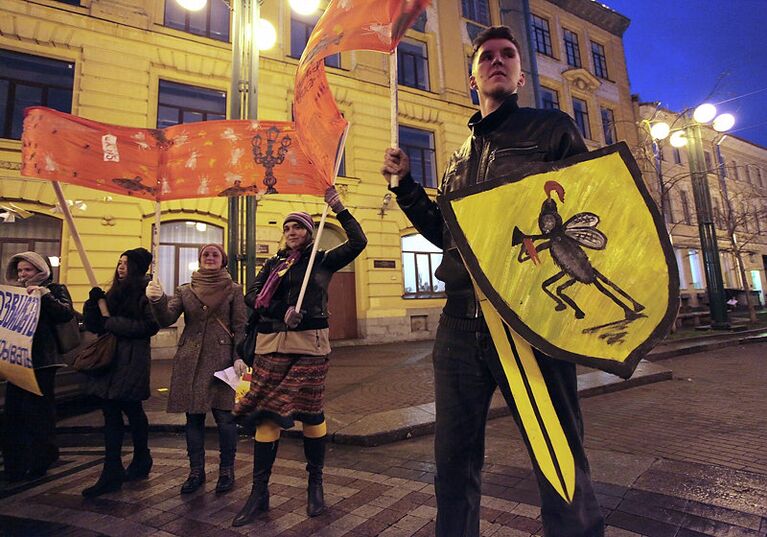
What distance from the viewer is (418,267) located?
15242mm

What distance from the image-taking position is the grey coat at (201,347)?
325cm

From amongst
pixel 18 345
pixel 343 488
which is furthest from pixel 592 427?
pixel 18 345

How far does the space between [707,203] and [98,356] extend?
16.1 m

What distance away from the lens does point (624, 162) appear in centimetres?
136

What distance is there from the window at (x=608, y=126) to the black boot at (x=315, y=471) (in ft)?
77.2

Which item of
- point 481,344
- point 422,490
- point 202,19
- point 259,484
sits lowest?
point 422,490

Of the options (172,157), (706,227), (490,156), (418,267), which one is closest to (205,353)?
(172,157)

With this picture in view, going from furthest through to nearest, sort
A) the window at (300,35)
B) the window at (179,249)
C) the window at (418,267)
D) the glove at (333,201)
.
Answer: the window at (418,267) → the window at (300,35) → the window at (179,249) → the glove at (333,201)

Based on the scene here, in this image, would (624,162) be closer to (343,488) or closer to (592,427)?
(343,488)

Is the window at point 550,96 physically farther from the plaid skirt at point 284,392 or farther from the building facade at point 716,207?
the plaid skirt at point 284,392

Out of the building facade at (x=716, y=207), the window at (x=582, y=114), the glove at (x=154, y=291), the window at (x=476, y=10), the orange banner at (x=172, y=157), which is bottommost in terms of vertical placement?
the glove at (x=154, y=291)

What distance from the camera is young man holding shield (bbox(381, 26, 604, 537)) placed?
1.32 meters

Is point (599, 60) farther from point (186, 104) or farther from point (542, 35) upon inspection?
point (186, 104)

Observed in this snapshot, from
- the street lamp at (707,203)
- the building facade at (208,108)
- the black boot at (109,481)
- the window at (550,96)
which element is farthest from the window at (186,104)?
the window at (550,96)
